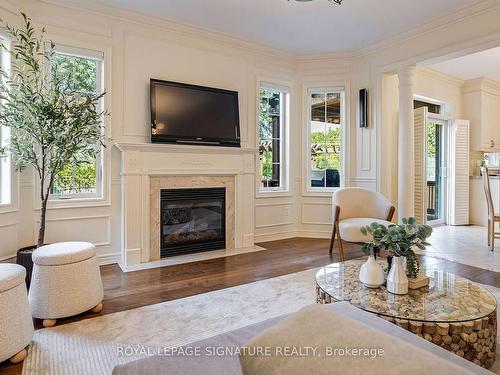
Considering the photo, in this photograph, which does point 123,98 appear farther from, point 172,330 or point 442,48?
point 442,48

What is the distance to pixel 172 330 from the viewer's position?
2127mm

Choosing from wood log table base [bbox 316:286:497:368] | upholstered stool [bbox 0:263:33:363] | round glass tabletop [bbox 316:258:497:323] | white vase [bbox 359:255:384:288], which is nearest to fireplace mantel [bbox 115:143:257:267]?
upholstered stool [bbox 0:263:33:363]

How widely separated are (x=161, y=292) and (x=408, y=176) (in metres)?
3.70

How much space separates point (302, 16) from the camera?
3910mm

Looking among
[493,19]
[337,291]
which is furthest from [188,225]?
[493,19]

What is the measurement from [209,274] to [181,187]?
125cm

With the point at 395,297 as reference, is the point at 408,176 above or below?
above

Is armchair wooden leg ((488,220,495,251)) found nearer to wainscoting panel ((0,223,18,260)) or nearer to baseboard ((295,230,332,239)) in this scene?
baseboard ((295,230,332,239))

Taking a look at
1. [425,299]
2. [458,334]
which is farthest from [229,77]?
[458,334]

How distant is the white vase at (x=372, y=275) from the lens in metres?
2.00

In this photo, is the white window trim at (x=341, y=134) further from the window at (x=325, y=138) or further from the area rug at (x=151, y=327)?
the area rug at (x=151, y=327)

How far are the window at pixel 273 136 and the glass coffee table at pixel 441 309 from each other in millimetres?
3166

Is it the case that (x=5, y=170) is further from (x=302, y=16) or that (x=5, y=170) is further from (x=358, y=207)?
(x=358, y=207)

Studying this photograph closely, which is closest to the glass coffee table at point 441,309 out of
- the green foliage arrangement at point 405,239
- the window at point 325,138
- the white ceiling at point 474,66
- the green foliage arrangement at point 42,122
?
the green foliage arrangement at point 405,239
